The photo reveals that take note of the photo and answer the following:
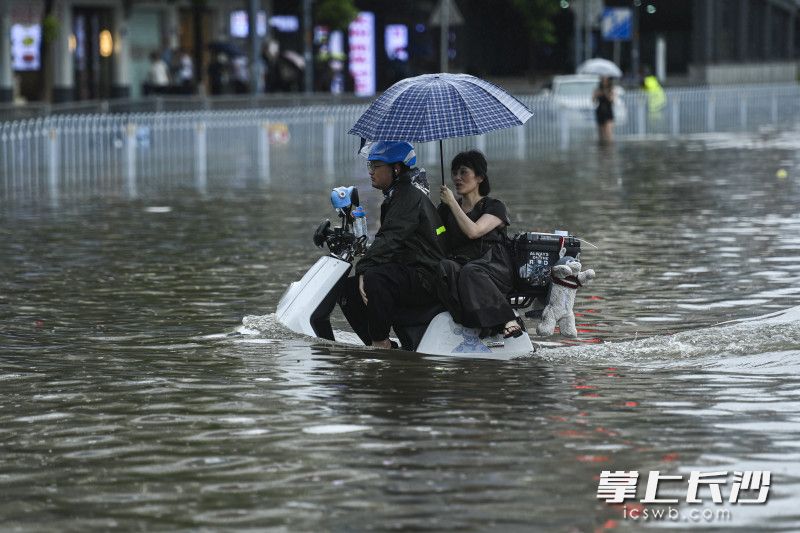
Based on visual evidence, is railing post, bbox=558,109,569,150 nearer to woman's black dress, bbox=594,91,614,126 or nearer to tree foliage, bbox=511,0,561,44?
woman's black dress, bbox=594,91,614,126

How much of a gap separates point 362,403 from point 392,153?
1927mm

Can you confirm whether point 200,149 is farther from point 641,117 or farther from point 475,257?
point 475,257

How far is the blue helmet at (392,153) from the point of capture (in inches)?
401

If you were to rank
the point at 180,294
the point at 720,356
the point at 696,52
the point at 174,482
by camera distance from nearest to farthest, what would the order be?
the point at 174,482, the point at 720,356, the point at 180,294, the point at 696,52

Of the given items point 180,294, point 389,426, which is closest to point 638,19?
point 180,294

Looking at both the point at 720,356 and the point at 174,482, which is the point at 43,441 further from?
the point at 720,356

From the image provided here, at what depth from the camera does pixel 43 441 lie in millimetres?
7914

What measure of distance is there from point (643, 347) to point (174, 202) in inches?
500

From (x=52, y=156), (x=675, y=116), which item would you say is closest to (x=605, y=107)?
(x=675, y=116)

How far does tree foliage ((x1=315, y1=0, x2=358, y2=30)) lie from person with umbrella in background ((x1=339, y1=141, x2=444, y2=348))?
37301 millimetres

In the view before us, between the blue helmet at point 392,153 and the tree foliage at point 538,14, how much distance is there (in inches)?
2002

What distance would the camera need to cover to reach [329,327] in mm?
10688

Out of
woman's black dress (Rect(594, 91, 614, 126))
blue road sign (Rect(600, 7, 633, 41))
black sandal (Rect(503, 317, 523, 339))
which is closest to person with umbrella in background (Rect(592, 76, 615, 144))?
woman's black dress (Rect(594, 91, 614, 126))

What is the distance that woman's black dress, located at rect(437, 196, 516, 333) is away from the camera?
32.4ft
